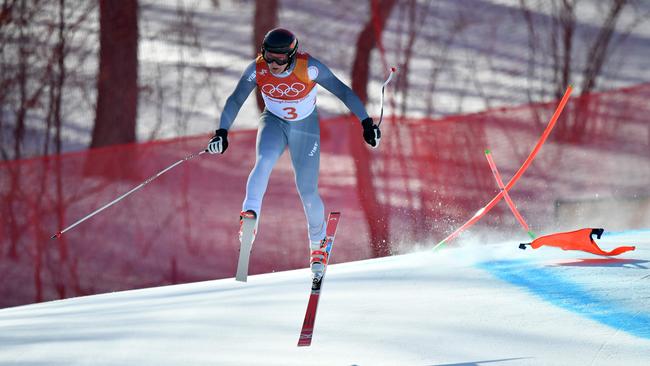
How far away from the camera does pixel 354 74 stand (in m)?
11.9

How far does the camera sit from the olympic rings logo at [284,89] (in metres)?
5.89

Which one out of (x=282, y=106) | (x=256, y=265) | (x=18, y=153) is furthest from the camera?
(x=18, y=153)

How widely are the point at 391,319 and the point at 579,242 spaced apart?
189 cm

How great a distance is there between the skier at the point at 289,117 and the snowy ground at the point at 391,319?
573 millimetres

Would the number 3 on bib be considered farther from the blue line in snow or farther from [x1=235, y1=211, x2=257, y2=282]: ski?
the blue line in snow

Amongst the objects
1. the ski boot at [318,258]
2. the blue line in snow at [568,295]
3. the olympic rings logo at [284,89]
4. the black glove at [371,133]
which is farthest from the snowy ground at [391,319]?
the olympic rings logo at [284,89]

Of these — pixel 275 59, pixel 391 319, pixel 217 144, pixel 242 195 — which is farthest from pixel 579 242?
pixel 242 195

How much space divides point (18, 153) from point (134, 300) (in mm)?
4292

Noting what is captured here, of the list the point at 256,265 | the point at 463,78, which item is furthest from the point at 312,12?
the point at 256,265

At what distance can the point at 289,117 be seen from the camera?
6008 millimetres

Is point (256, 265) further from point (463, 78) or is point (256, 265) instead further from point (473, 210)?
point (463, 78)

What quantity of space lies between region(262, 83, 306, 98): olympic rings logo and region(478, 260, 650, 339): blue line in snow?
1.88 meters

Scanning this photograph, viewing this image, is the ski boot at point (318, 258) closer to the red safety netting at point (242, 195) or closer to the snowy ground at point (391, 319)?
the snowy ground at point (391, 319)

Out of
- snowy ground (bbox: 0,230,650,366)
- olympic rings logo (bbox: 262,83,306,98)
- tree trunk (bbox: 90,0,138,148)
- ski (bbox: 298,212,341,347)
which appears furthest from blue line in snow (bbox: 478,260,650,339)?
tree trunk (bbox: 90,0,138,148)
